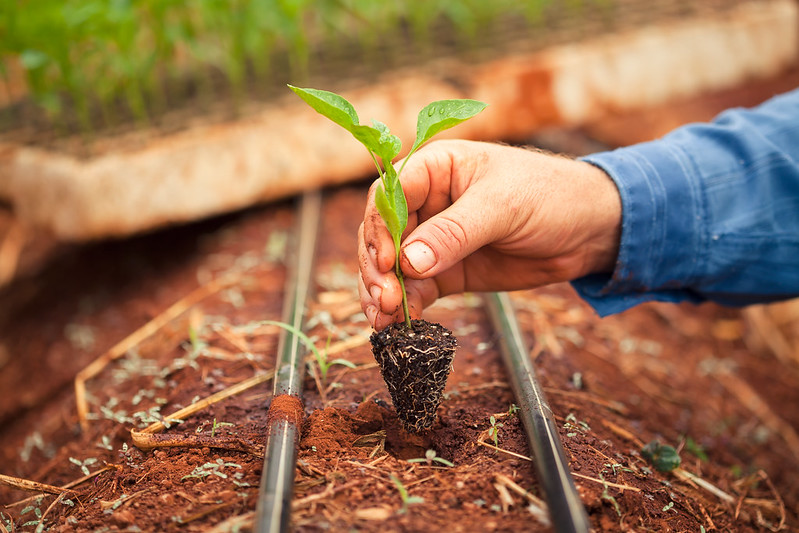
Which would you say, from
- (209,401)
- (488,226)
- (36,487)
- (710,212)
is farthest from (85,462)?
(710,212)

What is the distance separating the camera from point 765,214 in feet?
5.57

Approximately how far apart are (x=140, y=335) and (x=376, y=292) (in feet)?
3.78

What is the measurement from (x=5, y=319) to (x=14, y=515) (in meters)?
1.99

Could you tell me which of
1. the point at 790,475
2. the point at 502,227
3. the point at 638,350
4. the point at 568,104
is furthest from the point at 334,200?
the point at 790,475

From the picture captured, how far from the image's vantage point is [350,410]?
4.90 ft

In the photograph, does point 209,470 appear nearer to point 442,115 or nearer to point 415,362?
point 415,362

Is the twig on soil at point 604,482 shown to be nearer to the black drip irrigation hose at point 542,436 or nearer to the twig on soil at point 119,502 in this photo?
the black drip irrigation hose at point 542,436

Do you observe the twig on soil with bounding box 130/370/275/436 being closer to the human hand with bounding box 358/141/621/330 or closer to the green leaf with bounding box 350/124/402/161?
the human hand with bounding box 358/141/621/330

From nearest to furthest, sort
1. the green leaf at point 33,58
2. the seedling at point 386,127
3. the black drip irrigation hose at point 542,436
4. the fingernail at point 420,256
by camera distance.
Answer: the black drip irrigation hose at point 542,436
the seedling at point 386,127
the fingernail at point 420,256
the green leaf at point 33,58

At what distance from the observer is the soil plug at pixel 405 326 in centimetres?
120

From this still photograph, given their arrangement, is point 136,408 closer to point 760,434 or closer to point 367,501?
point 367,501

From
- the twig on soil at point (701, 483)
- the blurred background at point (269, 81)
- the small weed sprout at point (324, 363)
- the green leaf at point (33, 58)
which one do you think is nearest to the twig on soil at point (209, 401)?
the small weed sprout at point (324, 363)

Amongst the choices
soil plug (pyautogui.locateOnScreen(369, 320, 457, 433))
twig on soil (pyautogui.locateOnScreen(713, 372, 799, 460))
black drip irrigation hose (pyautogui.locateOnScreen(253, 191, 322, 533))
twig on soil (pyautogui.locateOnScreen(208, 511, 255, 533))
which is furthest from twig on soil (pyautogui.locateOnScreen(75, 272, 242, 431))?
twig on soil (pyautogui.locateOnScreen(713, 372, 799, 460))

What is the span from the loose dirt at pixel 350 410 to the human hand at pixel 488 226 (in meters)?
0.24
